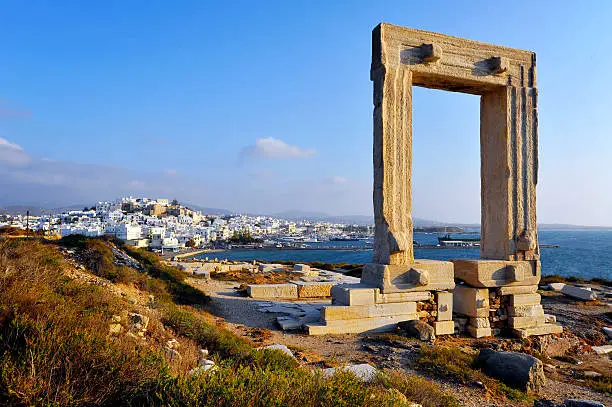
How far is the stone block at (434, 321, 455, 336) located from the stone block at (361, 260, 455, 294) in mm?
717

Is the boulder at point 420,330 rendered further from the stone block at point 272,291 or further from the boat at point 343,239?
the boat at point 343,239

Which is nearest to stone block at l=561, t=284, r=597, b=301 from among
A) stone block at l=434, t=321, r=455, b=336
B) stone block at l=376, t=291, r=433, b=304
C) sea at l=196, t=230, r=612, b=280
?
stone block at l=434, t=321, r=455, b=336

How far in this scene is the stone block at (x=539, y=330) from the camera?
9070mm

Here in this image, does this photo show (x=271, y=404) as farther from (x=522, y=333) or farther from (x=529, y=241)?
(x=529, y=241)

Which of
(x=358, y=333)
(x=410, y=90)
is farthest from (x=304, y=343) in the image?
(x=410, y=90)

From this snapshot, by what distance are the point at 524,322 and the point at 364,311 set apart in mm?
3823

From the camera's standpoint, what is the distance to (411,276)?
27.9ft

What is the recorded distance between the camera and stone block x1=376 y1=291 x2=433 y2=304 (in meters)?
8.36

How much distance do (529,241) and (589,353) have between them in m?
2.54

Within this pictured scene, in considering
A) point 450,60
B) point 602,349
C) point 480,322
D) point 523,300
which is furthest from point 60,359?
point 602,349

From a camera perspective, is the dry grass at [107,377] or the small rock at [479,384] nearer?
the dry grass at [107,377]

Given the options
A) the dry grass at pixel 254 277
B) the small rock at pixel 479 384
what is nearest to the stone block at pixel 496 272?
the small rock at pixel 479 384

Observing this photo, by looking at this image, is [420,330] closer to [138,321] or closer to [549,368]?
[549,368]

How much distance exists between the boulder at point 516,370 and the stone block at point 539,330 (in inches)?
130
